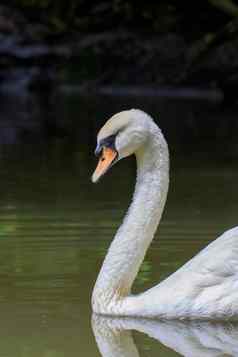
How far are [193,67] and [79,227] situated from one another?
1680 cm

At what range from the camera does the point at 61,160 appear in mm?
17219

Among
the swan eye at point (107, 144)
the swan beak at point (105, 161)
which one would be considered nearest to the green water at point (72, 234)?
the swan beak at point (105, 161)

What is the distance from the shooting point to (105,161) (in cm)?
809

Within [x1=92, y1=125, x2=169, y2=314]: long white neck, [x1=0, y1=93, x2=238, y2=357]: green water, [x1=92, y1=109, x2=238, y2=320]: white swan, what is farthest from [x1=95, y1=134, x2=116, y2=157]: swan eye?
[x1=0, y1=93, x2=238, y2=357]: green water

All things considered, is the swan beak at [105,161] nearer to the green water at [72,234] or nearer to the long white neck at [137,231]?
the long white neck at [137,231]

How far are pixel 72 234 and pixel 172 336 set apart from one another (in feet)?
10.9

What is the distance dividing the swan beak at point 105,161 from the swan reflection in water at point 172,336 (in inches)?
32.5

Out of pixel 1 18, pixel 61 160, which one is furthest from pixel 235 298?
pixel 1 18

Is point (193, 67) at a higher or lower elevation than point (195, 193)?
lower

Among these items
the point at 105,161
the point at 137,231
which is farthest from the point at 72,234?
the point at 105,161

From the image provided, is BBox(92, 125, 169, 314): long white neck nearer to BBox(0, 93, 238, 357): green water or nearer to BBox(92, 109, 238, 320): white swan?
BBox(92, 109, 238, 320): white swan

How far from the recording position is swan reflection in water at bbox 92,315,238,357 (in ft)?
24.0

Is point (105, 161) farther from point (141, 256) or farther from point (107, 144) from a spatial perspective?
point (141, 256)

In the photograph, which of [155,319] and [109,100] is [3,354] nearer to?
[155,319]
